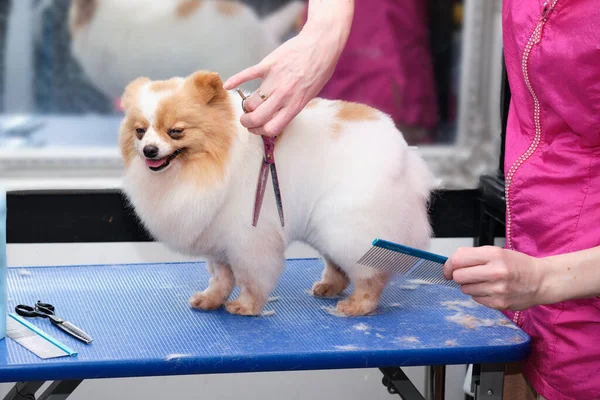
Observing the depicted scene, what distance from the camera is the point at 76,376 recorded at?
37.7 inches

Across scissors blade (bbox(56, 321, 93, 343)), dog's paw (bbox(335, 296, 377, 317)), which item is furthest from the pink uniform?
scissors blade (bbox(56, 321, 93, 343))

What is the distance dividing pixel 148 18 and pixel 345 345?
100 cm

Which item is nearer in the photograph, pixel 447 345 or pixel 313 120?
pixel 447 345

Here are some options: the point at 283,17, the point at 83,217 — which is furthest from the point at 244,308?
the point at 283,17

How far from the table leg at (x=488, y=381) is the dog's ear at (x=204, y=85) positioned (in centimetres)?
56

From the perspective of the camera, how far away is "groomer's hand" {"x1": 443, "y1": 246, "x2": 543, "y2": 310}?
2.73 feet

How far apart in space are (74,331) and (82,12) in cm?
92

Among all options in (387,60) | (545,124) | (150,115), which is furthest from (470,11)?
(150,115)

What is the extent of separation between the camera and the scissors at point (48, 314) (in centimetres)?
106

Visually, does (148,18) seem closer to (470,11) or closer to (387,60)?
(387,60)

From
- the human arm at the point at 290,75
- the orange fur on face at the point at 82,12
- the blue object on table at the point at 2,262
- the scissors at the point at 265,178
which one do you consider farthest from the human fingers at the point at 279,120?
the orange fur on face at the point at 82,12

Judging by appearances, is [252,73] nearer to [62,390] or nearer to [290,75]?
[290,75]

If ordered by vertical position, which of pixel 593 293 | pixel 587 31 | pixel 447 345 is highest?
pixel 587 31

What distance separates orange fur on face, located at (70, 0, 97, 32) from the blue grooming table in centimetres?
63
